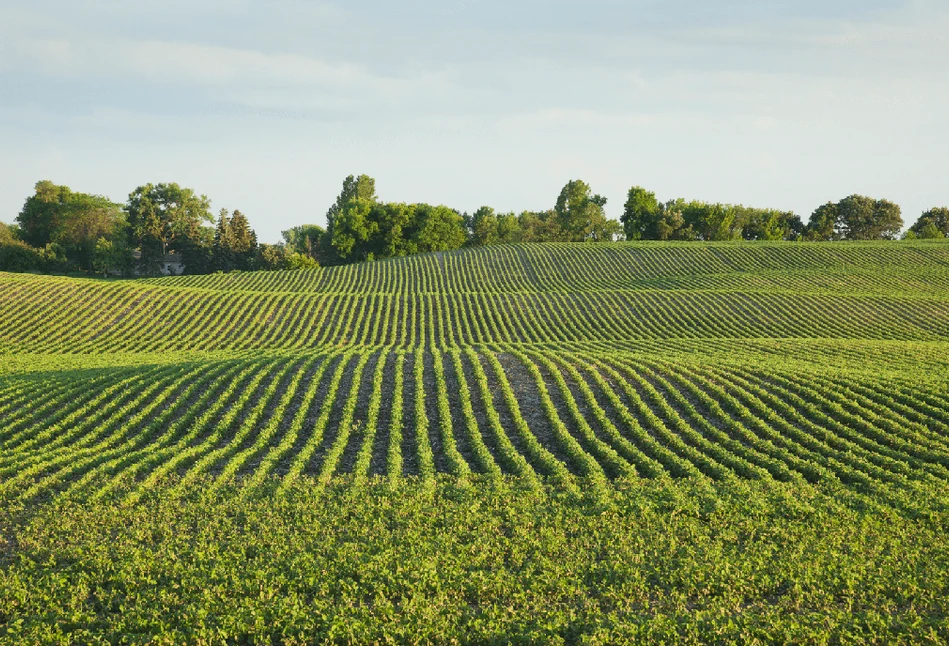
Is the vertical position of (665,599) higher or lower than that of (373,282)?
lower

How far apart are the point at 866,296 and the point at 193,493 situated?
6058 cm

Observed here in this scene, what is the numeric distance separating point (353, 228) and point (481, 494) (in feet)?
292

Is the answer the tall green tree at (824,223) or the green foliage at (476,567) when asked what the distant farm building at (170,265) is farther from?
the tall green tree at (824,223)

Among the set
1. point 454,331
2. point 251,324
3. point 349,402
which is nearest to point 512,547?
point 349,402

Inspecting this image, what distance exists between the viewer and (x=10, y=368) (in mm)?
34562

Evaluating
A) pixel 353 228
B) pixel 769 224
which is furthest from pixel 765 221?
pixel 353 228

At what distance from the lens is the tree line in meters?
93.1

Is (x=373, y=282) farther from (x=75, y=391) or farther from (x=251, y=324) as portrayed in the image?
(x=75, y=391)

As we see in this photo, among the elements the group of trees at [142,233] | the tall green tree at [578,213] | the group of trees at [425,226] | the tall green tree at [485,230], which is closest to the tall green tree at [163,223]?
the group of trees at [142,233]

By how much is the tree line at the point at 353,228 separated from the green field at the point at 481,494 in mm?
54256

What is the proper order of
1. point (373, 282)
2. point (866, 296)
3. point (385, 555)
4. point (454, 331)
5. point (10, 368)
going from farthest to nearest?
point (373, 282), point (866, 296), point (454, 331), point (10, 368), point (385, 555)

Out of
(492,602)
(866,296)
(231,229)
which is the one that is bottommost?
(492,602)

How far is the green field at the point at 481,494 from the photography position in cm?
1140

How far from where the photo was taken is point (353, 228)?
101 meters
